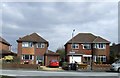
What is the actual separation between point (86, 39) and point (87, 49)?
2.64 meters

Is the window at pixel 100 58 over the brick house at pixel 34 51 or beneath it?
beneath

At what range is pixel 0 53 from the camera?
65.0 m

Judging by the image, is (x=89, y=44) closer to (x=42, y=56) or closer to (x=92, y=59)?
(x=92, y=59)

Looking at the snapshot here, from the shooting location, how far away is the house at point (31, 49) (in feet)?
212

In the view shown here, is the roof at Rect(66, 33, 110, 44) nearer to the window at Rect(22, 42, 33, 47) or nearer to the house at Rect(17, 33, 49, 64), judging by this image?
the house at Rect(17, 33, 49, 64)

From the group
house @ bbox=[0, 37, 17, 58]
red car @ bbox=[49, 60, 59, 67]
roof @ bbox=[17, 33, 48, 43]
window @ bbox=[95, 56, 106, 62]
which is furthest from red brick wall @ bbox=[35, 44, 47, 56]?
window @ bbox=[95, 56, 106, 62]

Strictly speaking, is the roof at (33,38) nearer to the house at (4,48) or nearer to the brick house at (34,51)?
the brick house at (34,51)

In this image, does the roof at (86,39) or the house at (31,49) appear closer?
the house at (31,49)

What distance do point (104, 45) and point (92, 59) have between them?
4.24 metres

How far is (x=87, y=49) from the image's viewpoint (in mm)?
68312

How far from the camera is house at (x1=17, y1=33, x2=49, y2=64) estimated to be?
64.6 m

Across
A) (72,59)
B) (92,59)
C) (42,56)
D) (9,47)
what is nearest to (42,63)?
(42,56)

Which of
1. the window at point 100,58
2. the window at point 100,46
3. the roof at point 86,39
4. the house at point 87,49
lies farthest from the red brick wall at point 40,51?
the window at point 100,58

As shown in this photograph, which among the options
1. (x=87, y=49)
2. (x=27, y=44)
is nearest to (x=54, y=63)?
(x=27, y=44)
